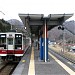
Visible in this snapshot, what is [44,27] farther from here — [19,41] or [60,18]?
[19,41]

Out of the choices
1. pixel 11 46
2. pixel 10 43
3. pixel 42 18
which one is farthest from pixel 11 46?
pixel 42 18

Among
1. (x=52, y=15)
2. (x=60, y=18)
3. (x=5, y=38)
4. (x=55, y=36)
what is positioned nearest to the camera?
(x=52, y=15)

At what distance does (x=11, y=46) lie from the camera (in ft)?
76.4

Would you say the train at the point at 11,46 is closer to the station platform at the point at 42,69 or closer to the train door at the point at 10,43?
the train door at the point at 10,43

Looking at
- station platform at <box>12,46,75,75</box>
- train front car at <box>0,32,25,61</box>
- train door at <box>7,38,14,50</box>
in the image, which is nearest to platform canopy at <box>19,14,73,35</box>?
train front car at <box>0,32,25,61</box>

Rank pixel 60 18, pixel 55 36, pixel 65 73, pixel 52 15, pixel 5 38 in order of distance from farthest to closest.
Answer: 1. pixel 55 36
2. pixel 5 38
3. pixel 60 18
4. pixel 52 15
5. pixel 65 73

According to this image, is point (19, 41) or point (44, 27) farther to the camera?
point (19, 41)

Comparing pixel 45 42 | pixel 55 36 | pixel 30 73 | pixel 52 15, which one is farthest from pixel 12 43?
pixel 55 36

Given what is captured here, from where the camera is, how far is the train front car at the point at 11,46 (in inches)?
909

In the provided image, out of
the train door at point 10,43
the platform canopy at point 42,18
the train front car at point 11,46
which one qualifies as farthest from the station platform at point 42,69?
the train door at point 10,43

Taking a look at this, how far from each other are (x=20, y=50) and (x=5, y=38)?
161cm

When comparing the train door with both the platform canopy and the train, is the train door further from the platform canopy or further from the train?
the platform canopy

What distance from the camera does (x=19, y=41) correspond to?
23.6 metres

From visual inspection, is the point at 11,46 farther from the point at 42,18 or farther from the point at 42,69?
the point at 42,69
